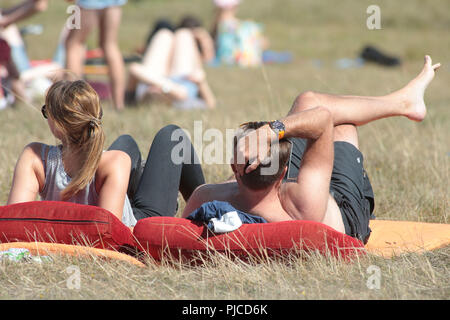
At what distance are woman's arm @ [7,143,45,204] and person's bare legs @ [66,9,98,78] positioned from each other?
11.6ft

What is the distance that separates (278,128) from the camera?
2.84 meters

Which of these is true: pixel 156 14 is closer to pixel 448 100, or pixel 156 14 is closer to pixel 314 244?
pixel 448 100

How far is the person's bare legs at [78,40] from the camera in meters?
6.50

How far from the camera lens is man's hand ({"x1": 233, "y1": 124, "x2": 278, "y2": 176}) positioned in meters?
2.76

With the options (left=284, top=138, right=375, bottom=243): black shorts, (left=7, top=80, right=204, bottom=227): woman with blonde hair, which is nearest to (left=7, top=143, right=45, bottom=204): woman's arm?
(left=7, top=80, right=204, bottom=227): woman with blonde hair

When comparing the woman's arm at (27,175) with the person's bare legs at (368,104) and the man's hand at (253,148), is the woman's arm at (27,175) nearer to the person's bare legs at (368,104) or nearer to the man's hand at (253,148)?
the man's hand at (253,148)

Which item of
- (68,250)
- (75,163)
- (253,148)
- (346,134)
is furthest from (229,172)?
(68,250)

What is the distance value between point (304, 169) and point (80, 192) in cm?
113

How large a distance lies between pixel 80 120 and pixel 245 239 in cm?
96

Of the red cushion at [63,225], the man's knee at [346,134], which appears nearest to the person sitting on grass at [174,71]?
the man's knee at [346,134]

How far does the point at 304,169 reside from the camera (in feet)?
9.53

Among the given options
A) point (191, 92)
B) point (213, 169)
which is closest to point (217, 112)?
point (191, 92)

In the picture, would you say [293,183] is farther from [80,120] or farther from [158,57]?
[158,57]

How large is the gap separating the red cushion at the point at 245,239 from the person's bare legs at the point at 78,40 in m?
4.03
